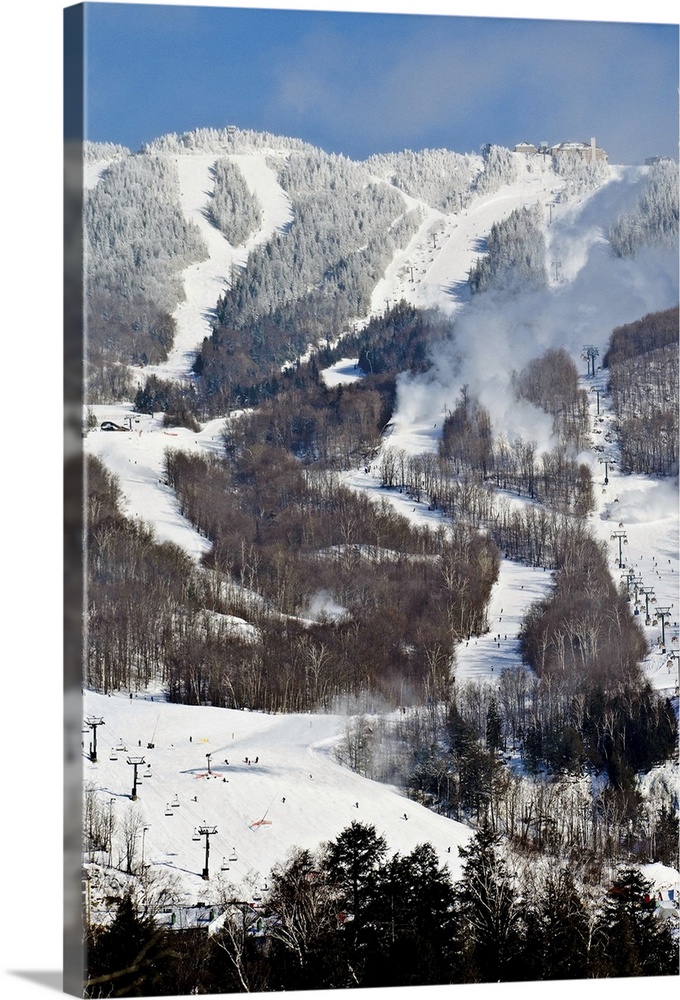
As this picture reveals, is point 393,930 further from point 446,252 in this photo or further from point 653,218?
point 653,218

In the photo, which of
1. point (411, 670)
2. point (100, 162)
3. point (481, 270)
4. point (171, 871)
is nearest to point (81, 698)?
point (171, 871)

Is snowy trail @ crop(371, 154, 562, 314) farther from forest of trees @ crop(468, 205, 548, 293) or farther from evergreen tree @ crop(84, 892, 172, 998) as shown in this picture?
evergreen tree @ crop(84, 892, 172, 998)

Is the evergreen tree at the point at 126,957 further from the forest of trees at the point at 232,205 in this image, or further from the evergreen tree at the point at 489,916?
the forest of trees at the point at 232,205

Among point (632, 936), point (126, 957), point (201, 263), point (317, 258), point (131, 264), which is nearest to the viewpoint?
point (126, 957)

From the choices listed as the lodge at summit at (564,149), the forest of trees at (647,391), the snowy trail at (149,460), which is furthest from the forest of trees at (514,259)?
the snowy trail at (149,460)

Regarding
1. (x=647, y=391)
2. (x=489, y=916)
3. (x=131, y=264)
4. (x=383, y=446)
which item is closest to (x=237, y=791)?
(x=489, y=916)
